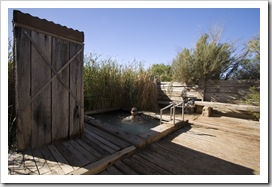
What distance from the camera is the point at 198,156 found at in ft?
7.57

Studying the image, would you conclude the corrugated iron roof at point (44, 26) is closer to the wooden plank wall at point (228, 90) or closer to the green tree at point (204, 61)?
the green tree at point (204, 61)

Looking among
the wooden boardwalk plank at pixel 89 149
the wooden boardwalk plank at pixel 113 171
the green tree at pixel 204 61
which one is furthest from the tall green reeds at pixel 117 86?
the wooden boardwalk plank at pixel 113 171

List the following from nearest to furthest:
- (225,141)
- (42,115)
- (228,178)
Answer: (228,178) < (42,115) < (225,141)

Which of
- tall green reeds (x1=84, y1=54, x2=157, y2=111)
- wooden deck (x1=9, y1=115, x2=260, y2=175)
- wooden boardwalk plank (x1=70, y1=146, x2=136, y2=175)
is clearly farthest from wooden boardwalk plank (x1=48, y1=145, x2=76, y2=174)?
tall green reeds (x1=84, y1=54, x2=157, y2=111)

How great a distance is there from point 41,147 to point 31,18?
173 cm

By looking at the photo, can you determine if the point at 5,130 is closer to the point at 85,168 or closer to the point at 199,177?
the point at 85,168

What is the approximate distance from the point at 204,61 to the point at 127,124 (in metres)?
3.40

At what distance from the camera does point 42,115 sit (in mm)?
2180

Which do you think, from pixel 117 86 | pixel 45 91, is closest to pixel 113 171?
pixel 45 91

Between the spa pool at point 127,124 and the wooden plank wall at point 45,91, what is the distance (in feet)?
5.60

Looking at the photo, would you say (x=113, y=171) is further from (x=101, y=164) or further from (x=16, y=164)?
(x=16, y=164)

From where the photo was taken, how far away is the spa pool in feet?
13.5

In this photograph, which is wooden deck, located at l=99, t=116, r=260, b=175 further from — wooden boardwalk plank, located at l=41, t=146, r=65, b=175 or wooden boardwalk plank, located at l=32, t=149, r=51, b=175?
wooden boardwalk plank, located at l=32, t=149, r=51, b=175

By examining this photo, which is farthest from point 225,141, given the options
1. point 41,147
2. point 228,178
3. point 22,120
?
point 22,120
